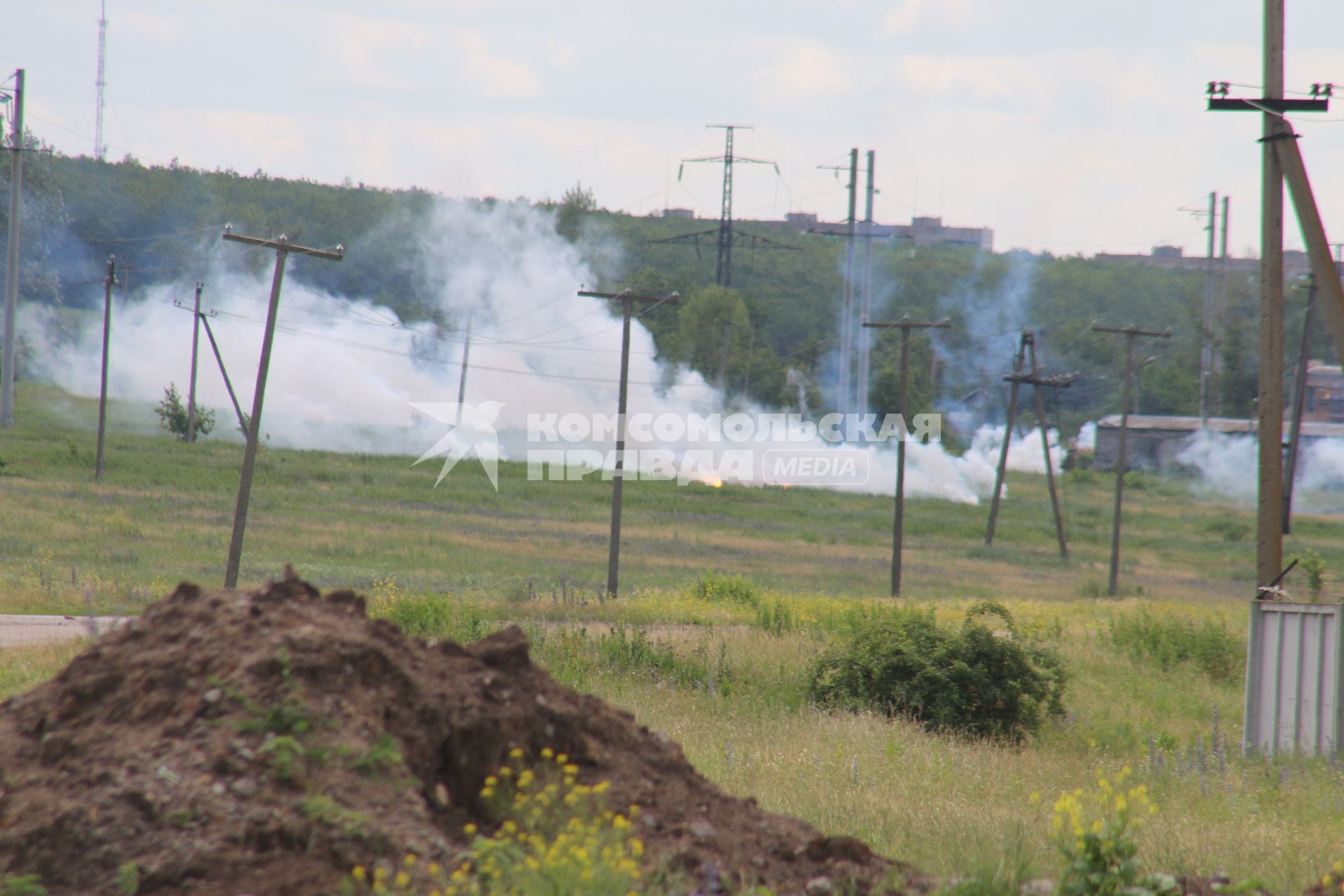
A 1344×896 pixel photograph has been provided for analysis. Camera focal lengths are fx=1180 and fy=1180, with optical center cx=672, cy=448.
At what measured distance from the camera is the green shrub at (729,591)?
23.1 meters

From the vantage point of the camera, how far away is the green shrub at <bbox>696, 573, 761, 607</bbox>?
23.1 metres

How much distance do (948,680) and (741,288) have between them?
93.8 metres

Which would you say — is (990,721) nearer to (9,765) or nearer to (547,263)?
(9,765)

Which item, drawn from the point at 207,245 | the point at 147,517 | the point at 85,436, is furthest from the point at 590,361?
the point at 147,517

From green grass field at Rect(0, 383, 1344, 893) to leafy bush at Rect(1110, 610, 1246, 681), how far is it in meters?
0.08

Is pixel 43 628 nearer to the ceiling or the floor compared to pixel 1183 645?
nearer to the floor

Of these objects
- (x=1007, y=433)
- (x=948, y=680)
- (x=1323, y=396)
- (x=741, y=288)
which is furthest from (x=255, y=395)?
(x=741, y=288)

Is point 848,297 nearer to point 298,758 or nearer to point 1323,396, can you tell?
point 1323,396

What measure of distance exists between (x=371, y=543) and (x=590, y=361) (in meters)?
43.8

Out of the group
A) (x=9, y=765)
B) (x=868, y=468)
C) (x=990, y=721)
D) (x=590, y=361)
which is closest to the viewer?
(x=9, y=765)

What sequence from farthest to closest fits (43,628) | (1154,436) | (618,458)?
1. (1154,436)
2. (618,458)
3. (43,628)

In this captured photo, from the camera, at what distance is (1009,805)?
7.93m

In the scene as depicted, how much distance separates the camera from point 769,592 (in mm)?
26016

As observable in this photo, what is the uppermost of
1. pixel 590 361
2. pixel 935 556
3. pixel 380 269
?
pixel 380 269
